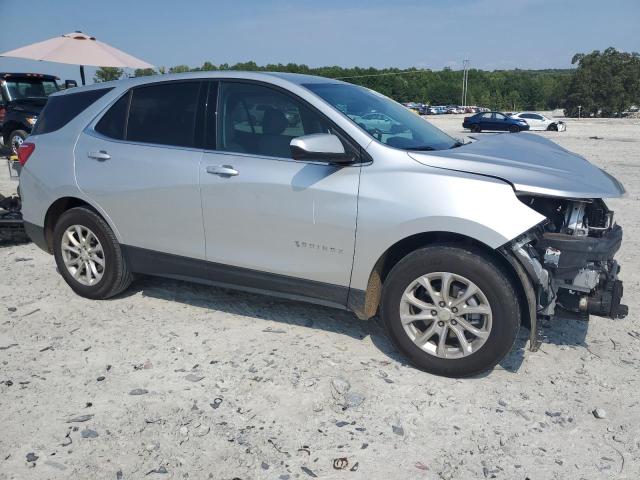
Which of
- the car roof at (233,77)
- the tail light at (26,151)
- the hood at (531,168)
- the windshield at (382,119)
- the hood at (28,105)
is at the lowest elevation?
the hood at (28,105)

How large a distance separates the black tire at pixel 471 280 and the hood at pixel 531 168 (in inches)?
19.3

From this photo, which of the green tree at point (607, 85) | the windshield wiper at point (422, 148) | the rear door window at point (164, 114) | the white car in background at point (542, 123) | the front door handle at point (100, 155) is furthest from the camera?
the green tree at point (607, 85)

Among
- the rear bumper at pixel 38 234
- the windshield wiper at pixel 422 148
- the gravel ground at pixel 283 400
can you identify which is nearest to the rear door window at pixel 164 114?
the rear bumper at pixel 38 234

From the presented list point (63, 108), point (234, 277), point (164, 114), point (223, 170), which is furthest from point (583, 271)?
point (63, 108)

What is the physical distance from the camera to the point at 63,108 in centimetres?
493

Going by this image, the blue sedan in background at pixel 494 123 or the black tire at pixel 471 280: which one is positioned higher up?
the black tire at pixel 471 280

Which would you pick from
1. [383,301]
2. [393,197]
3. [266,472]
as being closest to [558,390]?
[383,301]

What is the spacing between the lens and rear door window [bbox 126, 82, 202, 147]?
4285 mm

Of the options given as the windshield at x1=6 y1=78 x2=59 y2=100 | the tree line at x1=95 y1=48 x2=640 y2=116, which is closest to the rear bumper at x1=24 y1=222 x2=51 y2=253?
the windshield at x1=6 y1=78 x2=59 y2=100

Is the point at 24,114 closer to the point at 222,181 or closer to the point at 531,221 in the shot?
the point at 222,181

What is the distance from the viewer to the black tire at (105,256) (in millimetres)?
4633

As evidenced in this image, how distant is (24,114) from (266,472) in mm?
13878

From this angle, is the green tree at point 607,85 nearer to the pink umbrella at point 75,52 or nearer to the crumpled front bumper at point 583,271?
the pink umbrella at point 75,52

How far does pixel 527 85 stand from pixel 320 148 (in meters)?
129
